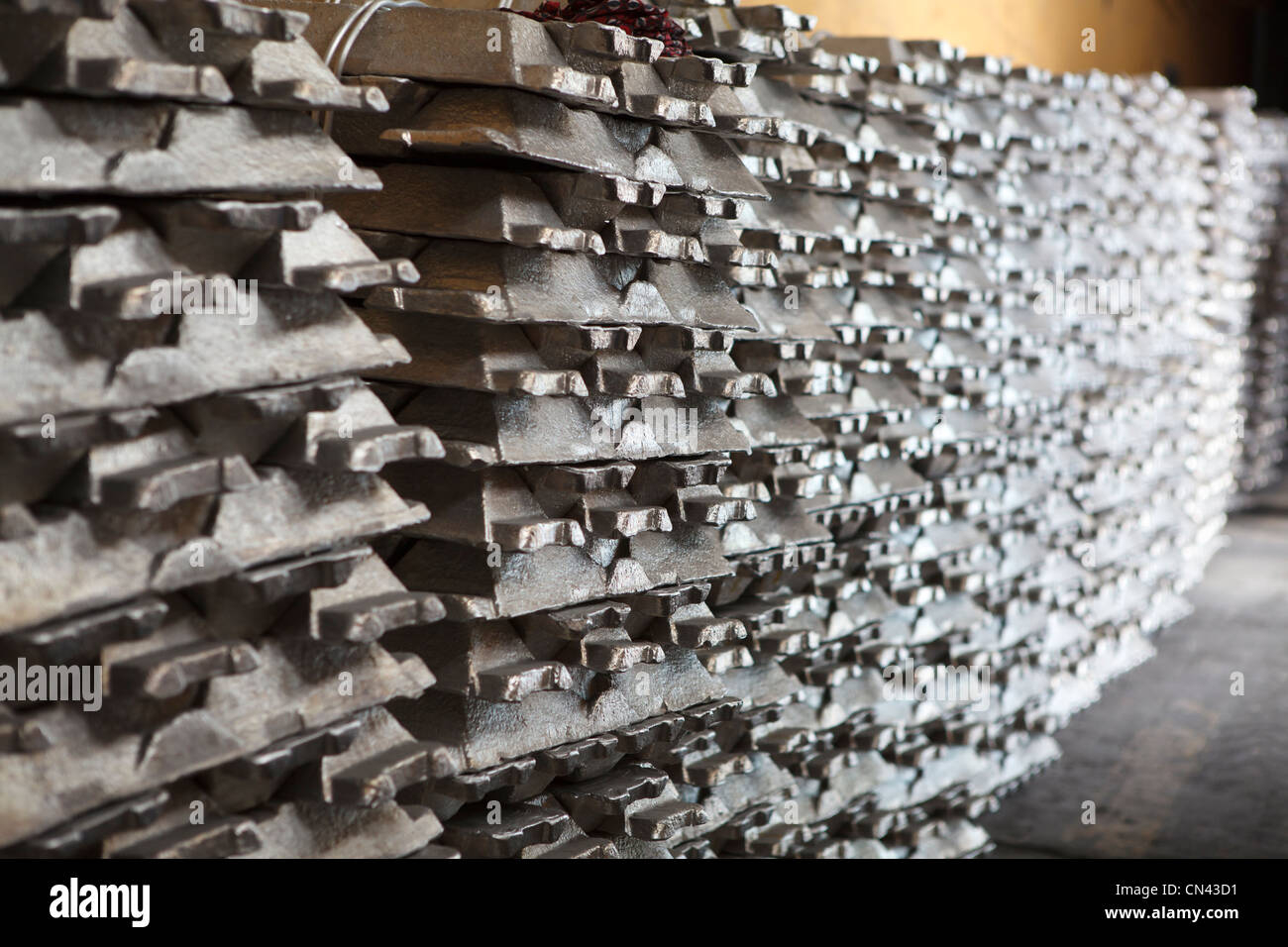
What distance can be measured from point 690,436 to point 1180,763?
3.47 meters

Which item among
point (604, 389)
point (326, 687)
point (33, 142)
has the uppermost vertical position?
point (33, 142)

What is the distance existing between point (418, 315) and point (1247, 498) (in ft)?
32.6

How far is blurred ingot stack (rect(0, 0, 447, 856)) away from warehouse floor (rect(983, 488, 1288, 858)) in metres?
3.17

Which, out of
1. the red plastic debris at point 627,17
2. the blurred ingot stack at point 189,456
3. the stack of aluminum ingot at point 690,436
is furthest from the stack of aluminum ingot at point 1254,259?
the blurred ingot stack at point 189,456

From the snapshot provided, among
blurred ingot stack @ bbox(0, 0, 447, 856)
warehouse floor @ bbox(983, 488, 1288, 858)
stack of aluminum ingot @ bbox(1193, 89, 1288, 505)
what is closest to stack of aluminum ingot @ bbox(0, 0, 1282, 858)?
blurred ingot stack @ bbox(0, 0, 447, 856)

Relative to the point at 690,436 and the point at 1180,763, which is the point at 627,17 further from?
the point at 1180,763

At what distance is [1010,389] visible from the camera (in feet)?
16.0

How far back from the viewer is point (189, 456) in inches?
72.8

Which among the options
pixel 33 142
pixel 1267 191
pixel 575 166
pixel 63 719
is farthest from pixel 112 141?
pixel 1267 191

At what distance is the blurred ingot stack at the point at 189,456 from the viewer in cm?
166

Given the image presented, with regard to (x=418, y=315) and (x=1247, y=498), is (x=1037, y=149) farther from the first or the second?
(x=1247, y=498)

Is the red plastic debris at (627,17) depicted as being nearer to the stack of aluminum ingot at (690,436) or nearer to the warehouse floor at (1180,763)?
the stack of aluminum ingot at (690,436)

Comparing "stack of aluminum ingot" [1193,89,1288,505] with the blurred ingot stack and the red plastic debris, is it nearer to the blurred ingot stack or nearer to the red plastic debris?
the red plastic debris

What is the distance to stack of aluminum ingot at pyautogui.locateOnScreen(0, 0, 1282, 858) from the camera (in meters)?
2.35
